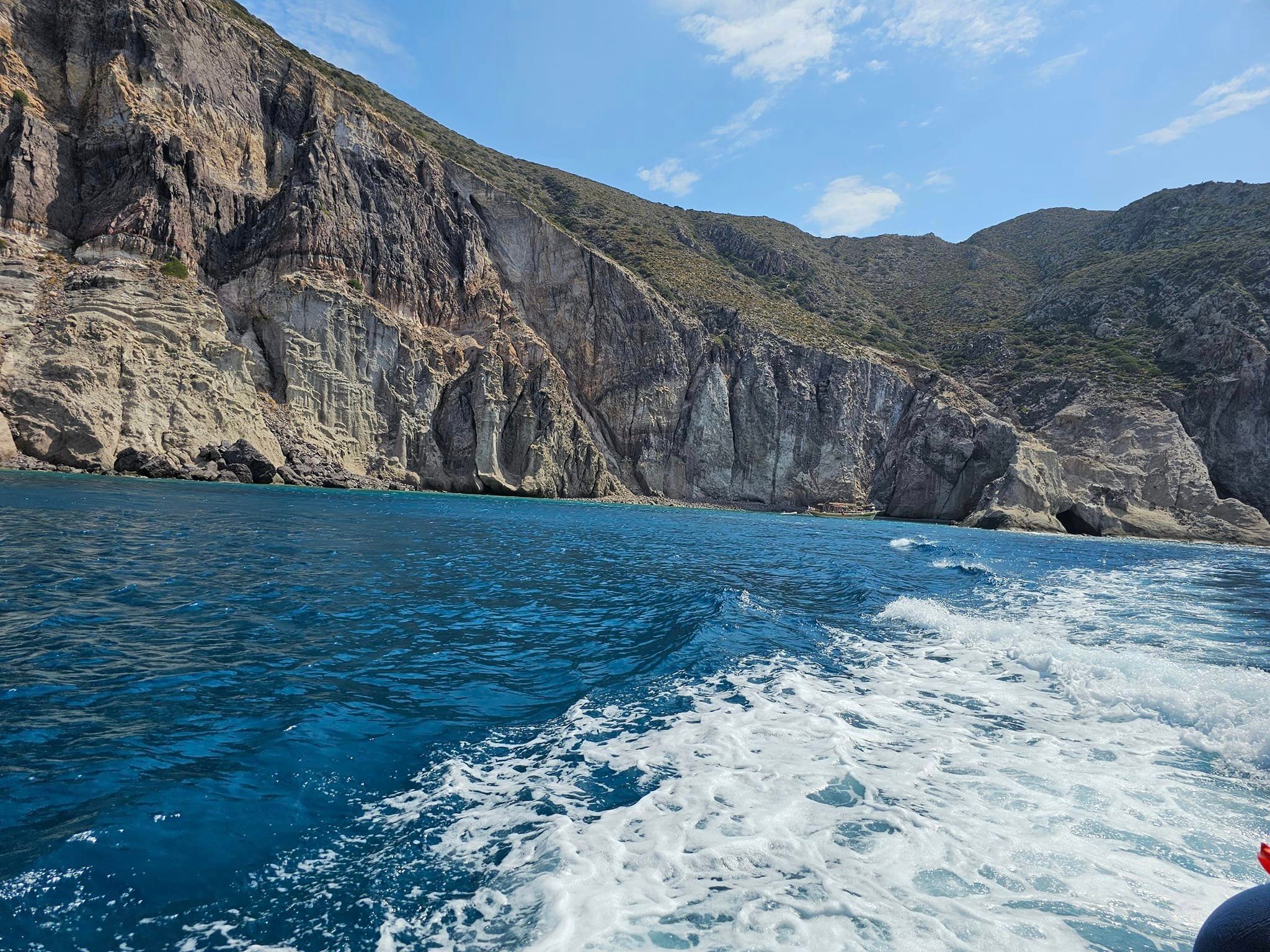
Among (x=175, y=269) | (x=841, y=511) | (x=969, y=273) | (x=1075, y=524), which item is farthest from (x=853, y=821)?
(x=969, y=273)

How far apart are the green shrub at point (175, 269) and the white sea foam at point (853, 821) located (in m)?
51.5

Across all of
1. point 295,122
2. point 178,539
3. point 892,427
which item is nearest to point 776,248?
point 892,427

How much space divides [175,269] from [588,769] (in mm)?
53103

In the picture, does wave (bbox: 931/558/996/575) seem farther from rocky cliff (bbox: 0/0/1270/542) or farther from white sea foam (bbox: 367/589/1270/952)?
rocky cliff (bbox: 0/0/1270/542)

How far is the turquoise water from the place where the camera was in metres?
3.26

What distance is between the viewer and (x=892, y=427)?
77.8 m

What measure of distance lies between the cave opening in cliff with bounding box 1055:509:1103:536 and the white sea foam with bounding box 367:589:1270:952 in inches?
2278

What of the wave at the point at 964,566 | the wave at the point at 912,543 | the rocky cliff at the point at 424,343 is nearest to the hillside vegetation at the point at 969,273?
the rocky cliff at the point at 424,343

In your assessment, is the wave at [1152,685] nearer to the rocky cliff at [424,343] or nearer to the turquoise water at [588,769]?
the turquoise water at [588,769]

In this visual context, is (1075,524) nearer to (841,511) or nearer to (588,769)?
(841,511)

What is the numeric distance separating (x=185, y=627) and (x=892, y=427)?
80.8 metres

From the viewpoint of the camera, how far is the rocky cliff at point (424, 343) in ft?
128

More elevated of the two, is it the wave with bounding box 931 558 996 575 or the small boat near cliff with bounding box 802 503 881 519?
the wave with bounding box 931 558 996 575

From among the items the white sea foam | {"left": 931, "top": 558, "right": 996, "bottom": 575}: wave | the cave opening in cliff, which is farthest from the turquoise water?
the cave opening in cliff
